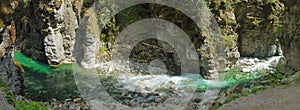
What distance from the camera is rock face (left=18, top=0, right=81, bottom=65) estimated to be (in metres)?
25.2

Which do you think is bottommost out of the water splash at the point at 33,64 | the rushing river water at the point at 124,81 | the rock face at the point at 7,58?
the rushing river water at the point at 124,81

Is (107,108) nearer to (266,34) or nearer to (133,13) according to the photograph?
(133,13)

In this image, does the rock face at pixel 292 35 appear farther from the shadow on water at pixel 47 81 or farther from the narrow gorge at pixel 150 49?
the shadow on water at pixel 47 81

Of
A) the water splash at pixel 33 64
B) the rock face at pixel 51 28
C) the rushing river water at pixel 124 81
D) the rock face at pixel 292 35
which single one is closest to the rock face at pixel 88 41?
the rock face at pixel 51 28

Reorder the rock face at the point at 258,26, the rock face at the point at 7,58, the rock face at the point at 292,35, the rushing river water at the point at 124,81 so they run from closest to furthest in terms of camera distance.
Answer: the rock face at the point at 7,58 < the rock face at the point at 292,35 < the rushing river water at the point at 124,81 < the rock face at the point at 258,26

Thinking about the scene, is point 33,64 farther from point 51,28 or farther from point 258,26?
point 258,26

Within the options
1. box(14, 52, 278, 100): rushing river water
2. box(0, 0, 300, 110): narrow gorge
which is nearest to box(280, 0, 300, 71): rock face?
box(0, 0, 300, 110): narrow gorge

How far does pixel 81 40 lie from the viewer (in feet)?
88.5

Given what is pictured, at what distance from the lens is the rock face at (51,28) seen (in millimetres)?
25250

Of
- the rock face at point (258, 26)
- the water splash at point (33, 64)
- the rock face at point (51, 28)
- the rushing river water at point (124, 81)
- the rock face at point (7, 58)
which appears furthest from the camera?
the rock face at point (258, 26)

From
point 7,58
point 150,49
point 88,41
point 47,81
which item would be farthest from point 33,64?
point 7,58

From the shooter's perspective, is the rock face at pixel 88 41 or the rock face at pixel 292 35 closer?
the rock face at pixel 292 35

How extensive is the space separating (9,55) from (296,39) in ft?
51.5

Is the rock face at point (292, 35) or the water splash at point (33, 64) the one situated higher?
the rock face at point (292, 35)
